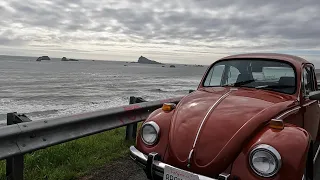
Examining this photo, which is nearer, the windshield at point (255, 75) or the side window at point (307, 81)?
the windshield at point (255, 75)

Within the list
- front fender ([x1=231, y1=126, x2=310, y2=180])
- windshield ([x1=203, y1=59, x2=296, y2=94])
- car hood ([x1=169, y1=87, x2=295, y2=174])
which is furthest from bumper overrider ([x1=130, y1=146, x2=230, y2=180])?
windshield ([x1=203, y1=59, x2=296, y2=94])

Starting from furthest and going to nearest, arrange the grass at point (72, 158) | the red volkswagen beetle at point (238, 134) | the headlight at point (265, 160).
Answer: the grass at point (72, 158) → the red volkswagen beetle at point (238, 134) → the headlight at point (265, 160)

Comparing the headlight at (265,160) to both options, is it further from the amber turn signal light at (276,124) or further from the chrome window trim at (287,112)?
the chrome window trim at (287,112)

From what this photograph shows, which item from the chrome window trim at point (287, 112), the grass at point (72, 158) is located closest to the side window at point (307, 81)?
the chrome window trim at point (287, 112)

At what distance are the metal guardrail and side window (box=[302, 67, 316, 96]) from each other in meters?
3.03

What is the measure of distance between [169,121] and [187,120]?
11.7 inches

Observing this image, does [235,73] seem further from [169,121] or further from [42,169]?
[42,169]

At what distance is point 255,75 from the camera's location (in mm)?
4777

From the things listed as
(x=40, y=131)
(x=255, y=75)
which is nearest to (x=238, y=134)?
(x=255, y=75)

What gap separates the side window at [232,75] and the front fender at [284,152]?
5.98 ft

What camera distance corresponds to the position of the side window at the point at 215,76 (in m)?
5.24

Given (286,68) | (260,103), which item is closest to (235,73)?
(286,68)

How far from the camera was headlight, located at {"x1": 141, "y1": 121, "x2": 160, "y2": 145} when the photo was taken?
369 centimetres

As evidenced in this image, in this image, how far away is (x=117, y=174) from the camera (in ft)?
14.3
